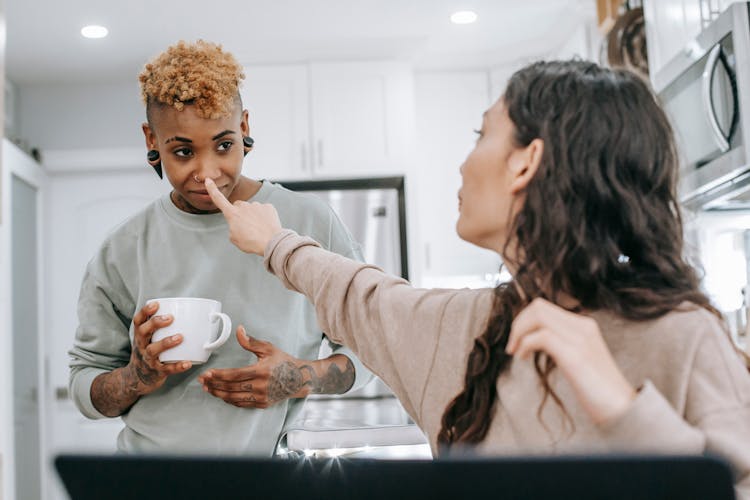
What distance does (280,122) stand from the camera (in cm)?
358

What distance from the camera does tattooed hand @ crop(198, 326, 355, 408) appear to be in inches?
41.6

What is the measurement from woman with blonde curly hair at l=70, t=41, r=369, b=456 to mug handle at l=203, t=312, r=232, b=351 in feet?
0.07

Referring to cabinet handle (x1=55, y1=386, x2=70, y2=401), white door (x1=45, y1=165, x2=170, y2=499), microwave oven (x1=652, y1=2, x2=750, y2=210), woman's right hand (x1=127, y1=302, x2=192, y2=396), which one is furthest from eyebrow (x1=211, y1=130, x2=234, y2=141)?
cabinet handle (x1=55, y1=386, x2=70, y2=401)

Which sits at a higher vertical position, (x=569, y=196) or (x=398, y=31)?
(x=398, y=31)

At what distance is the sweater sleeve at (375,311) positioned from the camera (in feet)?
3.00

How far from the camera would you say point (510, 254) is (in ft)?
2.94

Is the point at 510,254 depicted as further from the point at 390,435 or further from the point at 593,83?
the point at 390,435

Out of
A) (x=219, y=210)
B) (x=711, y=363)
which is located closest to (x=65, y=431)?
(x=219, y=210)

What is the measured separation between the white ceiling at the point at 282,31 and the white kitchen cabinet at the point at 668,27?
74cm

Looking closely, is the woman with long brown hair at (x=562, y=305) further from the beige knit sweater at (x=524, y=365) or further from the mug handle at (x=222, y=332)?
the mug handle at (x=222, y=332)

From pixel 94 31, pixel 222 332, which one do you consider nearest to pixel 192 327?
pixel 222 332

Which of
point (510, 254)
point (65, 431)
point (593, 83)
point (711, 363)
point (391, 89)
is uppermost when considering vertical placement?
point (391, 89)

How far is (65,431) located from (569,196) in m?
3.49

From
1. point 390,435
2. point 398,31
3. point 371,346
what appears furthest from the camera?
point 398,31
